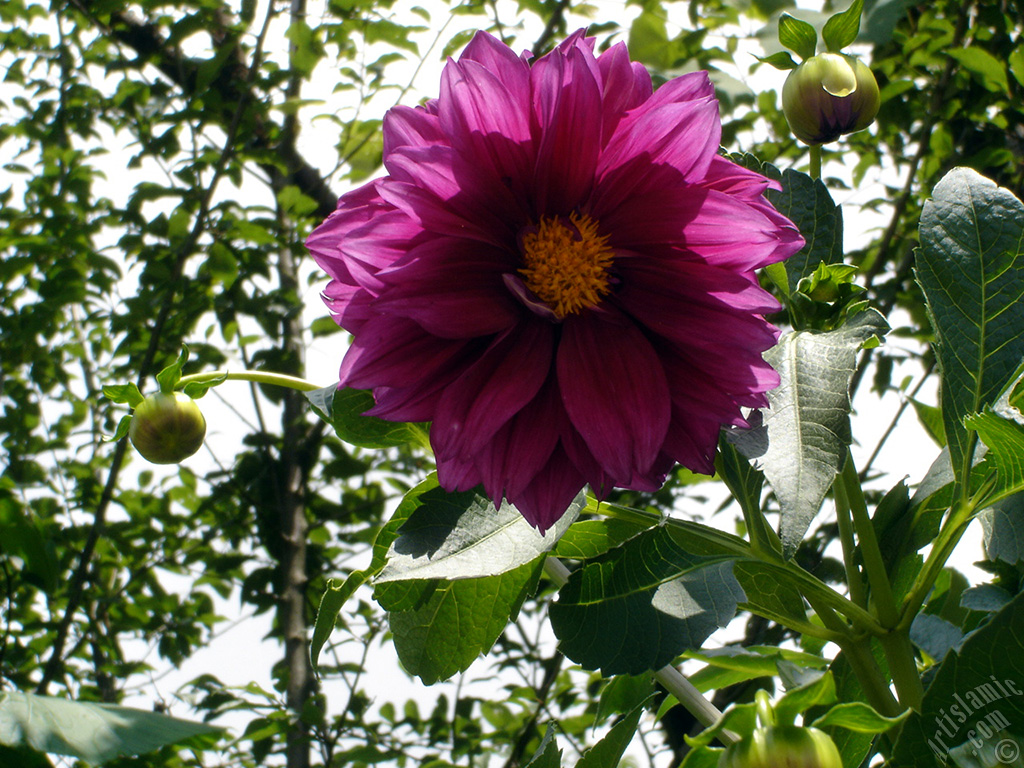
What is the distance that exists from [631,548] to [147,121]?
1716 mm

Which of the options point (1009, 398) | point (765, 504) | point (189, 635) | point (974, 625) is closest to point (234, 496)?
point (189, 635)

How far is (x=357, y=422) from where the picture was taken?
2.00 ft

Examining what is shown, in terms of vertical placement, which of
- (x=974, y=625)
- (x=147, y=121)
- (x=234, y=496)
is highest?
(x=147, y=121)

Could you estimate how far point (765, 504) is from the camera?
140 centimetres

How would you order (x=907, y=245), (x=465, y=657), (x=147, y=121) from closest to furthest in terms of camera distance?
(x=465, y=657), (x=907, y=245), (x=147, y=121)

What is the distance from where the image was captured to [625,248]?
0.51m

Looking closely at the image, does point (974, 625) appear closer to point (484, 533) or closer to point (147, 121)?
point (484, 533)

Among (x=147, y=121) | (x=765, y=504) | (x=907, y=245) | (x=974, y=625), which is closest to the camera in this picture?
(x=974, y=625)

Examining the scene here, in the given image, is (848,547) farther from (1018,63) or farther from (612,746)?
(1018,63)

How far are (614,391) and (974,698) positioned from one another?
239 mm

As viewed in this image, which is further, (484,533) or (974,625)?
(974,625)

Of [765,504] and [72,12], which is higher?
[72,12]
